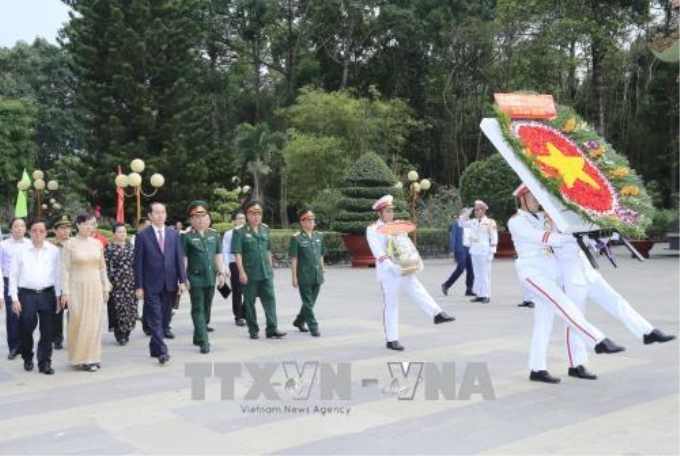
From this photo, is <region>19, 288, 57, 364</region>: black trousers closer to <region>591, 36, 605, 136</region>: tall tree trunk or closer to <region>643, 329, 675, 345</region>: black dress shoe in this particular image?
<region>643, 329, 675, 345</region>: black dress shoe

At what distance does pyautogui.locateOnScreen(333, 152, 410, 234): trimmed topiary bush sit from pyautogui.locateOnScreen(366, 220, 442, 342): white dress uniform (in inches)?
483

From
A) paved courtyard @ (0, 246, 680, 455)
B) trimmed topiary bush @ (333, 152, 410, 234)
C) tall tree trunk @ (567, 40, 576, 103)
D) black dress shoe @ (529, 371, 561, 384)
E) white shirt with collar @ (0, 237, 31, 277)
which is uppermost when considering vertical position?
tall tree trunk @ (567, 40, 576, 103)

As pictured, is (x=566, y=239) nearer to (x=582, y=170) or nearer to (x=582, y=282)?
(x=582, y=282)

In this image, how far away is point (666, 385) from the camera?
18.2ft

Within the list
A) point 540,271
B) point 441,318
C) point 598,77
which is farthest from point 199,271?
point 598,77

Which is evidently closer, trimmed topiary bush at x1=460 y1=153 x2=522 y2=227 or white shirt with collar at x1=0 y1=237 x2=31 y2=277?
white shirt with collar at x1=0 y1=237 x2=31 y2=277

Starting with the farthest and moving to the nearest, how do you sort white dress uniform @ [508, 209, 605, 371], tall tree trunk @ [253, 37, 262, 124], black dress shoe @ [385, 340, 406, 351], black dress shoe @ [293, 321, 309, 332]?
tall tree trunk @ [253, 37, 262, 124]
black dress shoe @ [293, 321, 309, 332]
black dress shoe @ [385, 340, 406, 351]
white dress uniform @ [508, 209, 605, 371]

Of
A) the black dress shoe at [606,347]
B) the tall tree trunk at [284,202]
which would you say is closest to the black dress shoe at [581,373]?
the black dress shoe at [606,347]

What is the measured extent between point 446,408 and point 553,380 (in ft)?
3.54

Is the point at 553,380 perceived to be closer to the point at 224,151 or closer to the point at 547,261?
the point at 547,261

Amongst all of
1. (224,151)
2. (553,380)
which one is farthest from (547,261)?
(224,151)

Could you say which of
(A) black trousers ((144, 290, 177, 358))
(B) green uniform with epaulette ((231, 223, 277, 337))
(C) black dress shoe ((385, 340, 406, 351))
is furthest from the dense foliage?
(C) black dress shoe ((385, 340, 406, 351))

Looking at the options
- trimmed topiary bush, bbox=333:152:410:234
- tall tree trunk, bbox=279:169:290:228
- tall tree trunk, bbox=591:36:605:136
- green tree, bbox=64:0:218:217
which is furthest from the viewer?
tall tree trunk, bbox=279:169:290:228

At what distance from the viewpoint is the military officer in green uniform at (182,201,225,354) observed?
7285 mm
